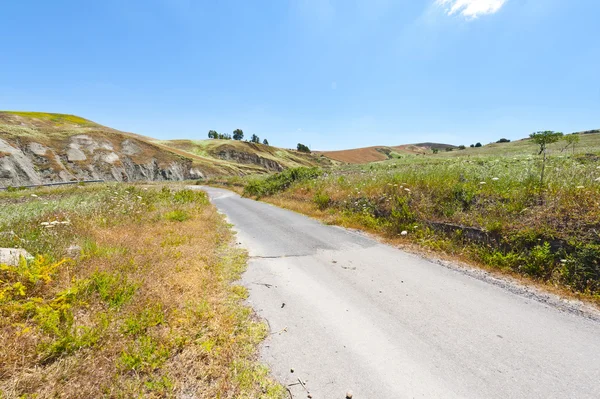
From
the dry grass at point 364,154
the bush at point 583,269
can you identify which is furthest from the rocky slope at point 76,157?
the dry grass at point 364,154

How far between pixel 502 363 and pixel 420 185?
23.7 feet

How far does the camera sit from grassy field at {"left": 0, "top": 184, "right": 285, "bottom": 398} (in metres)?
→ 2.55

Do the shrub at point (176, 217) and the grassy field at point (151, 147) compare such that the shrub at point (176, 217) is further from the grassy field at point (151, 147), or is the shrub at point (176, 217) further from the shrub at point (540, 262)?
the grassy field at point (151, 147)

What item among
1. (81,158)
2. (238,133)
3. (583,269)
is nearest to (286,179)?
(583,269)

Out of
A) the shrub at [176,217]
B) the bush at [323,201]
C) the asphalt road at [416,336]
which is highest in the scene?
the bush at [323,201]

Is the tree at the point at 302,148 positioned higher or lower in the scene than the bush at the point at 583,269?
higher

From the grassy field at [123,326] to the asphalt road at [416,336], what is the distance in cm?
54

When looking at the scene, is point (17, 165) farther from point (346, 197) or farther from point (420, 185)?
point (420, 185)

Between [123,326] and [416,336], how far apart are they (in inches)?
161

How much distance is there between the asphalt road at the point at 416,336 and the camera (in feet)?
8.72

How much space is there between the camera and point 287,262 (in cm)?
647

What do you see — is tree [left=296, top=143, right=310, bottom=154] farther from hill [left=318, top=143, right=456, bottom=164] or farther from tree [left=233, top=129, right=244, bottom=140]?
tree [left=233, top=129, right=244, bottom=140]

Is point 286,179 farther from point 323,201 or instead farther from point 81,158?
point 81,158

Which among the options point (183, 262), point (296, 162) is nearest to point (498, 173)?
point (183, 262)
